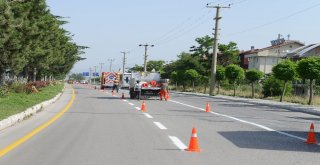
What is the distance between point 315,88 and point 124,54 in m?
100

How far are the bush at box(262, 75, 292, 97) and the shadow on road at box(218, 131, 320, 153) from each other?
36.8m

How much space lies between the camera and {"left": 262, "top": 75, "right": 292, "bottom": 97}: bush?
166ft

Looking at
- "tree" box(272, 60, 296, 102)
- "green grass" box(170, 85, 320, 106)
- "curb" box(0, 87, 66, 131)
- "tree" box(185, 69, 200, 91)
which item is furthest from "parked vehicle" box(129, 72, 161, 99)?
"tree" box(185, 69, 200, 91)

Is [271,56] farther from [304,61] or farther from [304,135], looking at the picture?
[304,135]

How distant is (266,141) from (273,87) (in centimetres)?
4005

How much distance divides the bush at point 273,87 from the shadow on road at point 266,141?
1449 inches

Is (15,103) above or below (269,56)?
below

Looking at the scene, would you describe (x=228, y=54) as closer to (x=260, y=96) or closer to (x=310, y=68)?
(x=260, y=96)

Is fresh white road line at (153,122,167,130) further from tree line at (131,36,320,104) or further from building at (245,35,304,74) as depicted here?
building at (245,35,304,74)

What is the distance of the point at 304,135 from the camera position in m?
14.7

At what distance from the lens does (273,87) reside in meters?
51.5

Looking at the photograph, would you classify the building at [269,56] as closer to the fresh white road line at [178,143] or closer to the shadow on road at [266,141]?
the shadow on road at [266,141]

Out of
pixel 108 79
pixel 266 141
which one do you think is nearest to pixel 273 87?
pixel 108 79

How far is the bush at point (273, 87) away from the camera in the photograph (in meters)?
50.7
